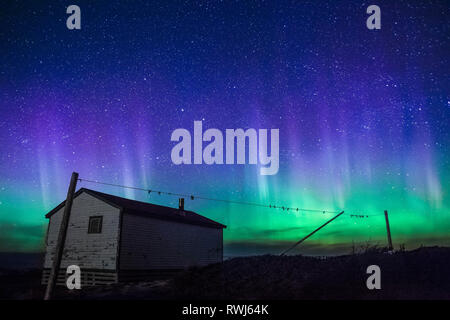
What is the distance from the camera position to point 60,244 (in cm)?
1461

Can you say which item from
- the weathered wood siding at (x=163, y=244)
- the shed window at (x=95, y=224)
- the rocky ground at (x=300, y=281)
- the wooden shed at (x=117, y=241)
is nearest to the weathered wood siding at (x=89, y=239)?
the wooden shed at (x=117, y=241)

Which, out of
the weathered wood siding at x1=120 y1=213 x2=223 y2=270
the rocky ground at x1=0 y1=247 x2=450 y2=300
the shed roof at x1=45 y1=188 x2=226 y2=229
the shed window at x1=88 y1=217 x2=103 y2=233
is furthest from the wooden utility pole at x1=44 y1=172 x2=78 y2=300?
the shed window at x1=88 y1=217 x2=103 y2=233

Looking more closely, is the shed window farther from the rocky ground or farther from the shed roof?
the rocky ground

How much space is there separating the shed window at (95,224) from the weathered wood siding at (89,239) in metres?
0.27

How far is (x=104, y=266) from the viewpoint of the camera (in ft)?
72.7

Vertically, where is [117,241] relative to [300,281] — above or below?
above

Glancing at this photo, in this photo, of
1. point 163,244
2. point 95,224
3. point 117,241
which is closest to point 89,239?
point 95,224

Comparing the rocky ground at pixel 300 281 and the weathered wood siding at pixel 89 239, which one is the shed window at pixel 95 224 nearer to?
the weathered wood siding at pixel 89 239

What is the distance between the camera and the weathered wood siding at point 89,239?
22.3 meters

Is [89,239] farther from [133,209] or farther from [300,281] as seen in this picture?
[300,281]

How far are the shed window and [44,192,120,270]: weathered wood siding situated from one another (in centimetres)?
27

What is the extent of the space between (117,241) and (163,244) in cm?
398
